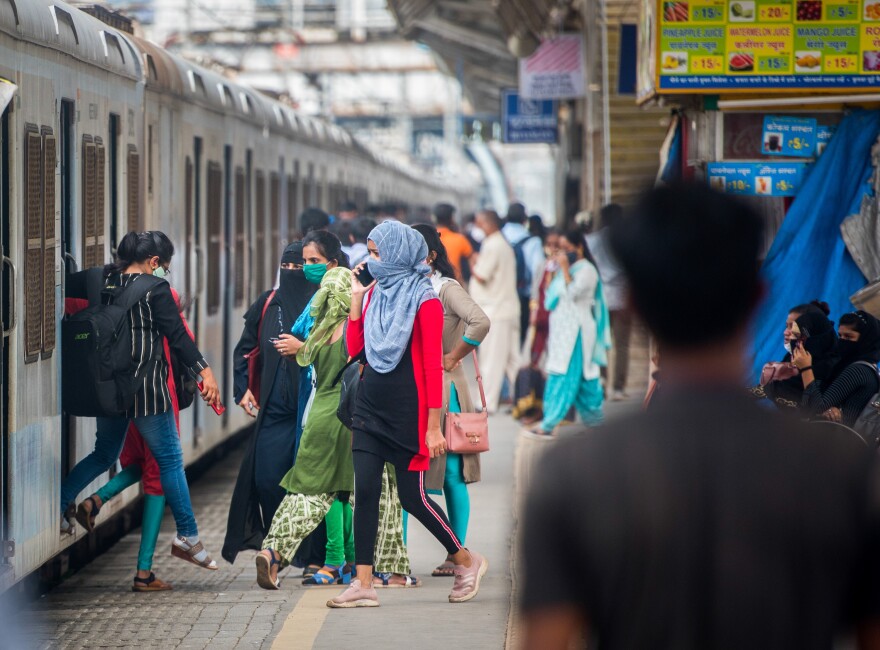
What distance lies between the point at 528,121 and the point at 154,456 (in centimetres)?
1635

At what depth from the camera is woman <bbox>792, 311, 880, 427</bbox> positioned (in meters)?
5.84

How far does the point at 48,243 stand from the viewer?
6000mm

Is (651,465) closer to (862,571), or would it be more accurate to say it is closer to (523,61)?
(862,571)

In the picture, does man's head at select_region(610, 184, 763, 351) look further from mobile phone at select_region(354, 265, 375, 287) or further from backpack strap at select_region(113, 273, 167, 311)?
backpack strap at select_region(113, 273, 167, 311)

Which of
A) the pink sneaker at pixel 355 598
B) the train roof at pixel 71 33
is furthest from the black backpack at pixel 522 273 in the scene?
the pink sneaker at pixel 355 598

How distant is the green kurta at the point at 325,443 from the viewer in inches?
258

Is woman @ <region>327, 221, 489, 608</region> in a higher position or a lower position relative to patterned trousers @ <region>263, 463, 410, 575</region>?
Answer: higher

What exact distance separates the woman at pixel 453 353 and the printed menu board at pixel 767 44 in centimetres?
184

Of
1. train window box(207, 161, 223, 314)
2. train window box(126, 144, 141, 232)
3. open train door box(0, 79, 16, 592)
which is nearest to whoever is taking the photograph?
open train door box(0, 79, 16, 592)

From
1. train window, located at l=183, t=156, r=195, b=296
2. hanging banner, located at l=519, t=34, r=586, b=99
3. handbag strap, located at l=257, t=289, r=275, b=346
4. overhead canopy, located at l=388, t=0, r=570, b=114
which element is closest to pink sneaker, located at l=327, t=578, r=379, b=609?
handbag strap, located at l=257, t=289, r=275, b=346

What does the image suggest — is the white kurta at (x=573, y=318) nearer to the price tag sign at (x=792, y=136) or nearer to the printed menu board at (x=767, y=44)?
the price tag sign at (x=792, y=136)

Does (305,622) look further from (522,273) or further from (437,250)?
(522,273)

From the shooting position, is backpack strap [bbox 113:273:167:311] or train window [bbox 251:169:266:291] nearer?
backpack strap [bbox 113:273:167:311]

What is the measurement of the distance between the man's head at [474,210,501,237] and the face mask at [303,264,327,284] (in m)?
5.44
